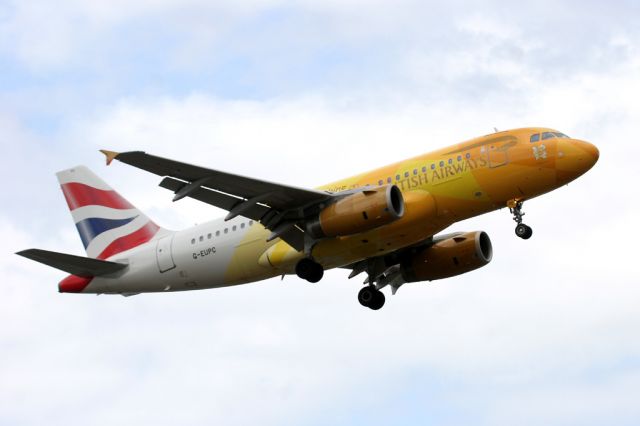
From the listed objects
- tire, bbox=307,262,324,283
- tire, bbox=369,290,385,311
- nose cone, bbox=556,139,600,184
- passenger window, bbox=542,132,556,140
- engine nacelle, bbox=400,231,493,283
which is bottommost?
tire, bbox=307,262,324,283

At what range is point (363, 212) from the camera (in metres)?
34.8

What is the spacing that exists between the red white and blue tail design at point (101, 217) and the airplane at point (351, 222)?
0.84 metres

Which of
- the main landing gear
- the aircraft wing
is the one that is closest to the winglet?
the aircraft wing

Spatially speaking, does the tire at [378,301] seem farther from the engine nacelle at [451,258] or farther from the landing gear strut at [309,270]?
the landing gear strut at [309,270]

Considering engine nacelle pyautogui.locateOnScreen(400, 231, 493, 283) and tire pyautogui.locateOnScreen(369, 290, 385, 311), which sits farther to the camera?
tire pyautogui.locateOnScreen(369, 290, 385, 311)

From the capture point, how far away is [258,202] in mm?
35906

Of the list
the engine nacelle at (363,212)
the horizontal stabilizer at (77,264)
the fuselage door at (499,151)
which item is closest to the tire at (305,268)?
the engine nacelle at (363,212)

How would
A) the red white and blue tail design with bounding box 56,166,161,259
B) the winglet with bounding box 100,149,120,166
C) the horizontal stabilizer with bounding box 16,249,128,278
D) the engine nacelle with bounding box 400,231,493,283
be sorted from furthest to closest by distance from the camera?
the red white and blue tail design with bounding box 56,166,161,259 → the engine nacelle with bounding box 400,231,493,283 → the horizontal stabilizer with bounding box 16,249,128,278 → the winglet with bounding box 100,149,120,166

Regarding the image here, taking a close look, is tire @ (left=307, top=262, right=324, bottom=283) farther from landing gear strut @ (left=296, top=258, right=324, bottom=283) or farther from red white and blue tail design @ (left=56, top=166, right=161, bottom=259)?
red white and blue tail design @ (left=56, top=166, right=161, bottom=259)

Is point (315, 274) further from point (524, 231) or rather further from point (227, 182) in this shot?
point (524, 231)

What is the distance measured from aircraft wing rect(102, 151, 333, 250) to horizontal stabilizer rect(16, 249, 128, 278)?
6456mm

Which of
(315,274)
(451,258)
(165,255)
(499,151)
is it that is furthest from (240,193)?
(451,258)

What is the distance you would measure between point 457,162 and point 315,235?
5.13 meters

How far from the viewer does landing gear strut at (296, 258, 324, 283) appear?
1470 inches
